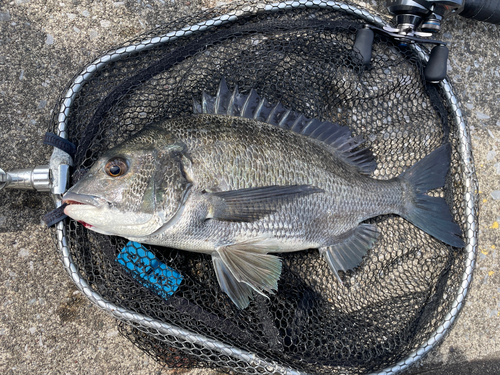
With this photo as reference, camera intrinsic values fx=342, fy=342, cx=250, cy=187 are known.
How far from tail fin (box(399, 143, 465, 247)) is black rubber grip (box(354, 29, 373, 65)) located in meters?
0.64

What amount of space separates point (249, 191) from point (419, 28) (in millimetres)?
1336

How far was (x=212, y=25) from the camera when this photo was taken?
69.0 inches

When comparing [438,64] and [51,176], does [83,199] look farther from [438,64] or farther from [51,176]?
[438,64]

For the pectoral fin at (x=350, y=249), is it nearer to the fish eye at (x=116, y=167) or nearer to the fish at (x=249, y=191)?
the fish at (x=249, y=191)

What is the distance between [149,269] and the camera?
5.42ft

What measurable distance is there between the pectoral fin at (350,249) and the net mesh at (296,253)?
13 centimetres

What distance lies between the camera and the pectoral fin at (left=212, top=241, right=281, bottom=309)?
155 cm

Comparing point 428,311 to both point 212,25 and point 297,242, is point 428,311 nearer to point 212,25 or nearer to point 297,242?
point 297,242

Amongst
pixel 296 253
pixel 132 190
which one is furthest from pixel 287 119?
pixel 132 190

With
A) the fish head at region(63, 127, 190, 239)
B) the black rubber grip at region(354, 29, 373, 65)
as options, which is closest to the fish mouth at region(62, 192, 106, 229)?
the fish head at region(63, 127, 190, 239)

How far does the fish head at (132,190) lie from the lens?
4.53ft

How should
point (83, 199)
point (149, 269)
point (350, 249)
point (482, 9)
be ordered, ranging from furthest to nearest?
point (482, 9)
point (350, 249)
point (149, 269)
point (83, 199)

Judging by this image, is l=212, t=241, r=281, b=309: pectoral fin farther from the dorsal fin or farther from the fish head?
the dorsal fin

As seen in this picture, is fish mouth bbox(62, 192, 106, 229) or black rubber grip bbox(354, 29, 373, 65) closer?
fish mouth bbox(62, 192, 106, 229)
